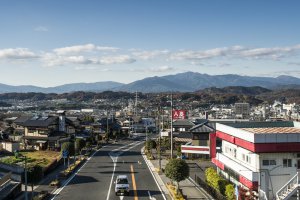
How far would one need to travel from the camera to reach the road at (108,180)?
4066 centimetres

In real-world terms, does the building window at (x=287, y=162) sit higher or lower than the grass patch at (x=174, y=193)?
higher

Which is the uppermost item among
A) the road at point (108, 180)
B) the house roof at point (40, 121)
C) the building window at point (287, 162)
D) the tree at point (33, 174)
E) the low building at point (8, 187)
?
the house roof at point (40, 121)

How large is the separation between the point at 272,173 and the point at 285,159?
1.50 m

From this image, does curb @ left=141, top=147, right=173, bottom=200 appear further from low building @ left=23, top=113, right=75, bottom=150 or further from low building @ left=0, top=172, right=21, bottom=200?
low building @ left=23, top=113, right=75, bottom=150

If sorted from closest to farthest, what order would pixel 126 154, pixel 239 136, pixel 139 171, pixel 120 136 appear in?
pixel 239 136, pixel 139 171, pixel 126 154, pixel 120 136

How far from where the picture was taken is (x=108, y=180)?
49875mm

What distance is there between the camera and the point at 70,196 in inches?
1583

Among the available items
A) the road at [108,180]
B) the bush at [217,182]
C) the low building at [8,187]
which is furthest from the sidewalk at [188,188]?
the low building at [8,187]

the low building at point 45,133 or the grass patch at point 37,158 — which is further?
the low building at point 45,133

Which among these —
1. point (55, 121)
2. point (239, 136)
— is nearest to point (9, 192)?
point (239, 136)

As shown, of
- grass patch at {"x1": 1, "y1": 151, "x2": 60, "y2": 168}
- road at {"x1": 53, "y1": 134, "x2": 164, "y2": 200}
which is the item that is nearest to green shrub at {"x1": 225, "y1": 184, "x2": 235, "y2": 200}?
road at {"x1": 53, "y1": 134, "x2": 164, "y2": 200}

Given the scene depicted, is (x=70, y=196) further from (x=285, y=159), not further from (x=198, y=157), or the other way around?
(x=198, y=157)

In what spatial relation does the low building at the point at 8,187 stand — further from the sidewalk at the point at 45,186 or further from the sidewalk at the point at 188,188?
the sidewalk at the point at 188,188

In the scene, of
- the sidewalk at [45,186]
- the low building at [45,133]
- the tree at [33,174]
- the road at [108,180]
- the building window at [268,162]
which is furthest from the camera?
the low building at [45,133]
